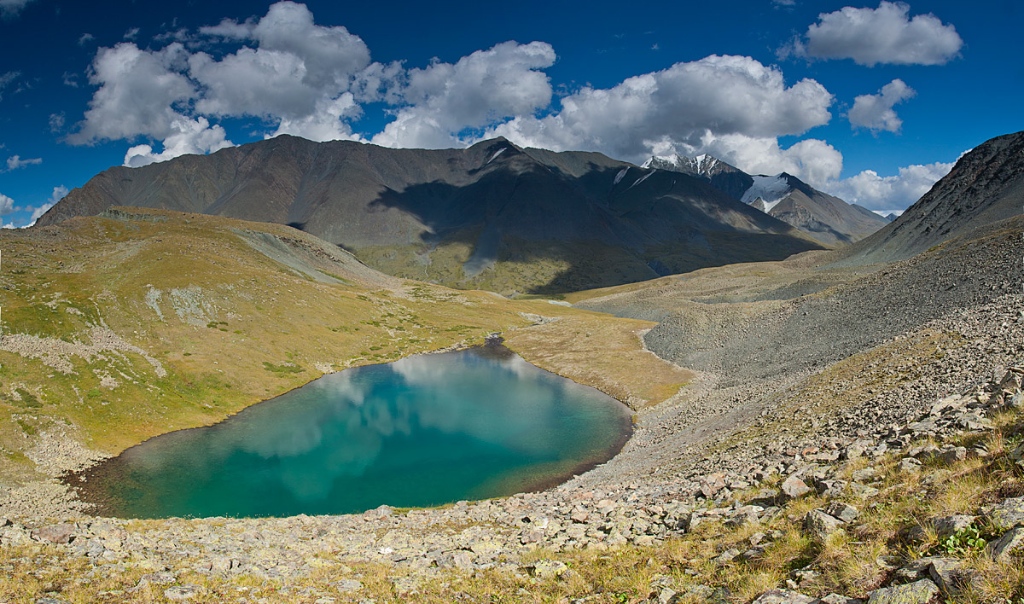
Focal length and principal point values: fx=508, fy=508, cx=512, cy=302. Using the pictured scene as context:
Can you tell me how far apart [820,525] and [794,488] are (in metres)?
4.38

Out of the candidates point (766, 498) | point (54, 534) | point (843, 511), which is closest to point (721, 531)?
point (766, 498)

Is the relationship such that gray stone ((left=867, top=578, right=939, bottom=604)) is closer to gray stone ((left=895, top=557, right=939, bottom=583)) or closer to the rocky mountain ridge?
gray stone ((left=895, top=557, right=939, bottom=583))

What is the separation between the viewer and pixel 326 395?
7381 centimetres

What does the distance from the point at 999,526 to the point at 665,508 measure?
11.4 metres

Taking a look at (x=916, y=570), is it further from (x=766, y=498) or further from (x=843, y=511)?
(x=766, y=498)

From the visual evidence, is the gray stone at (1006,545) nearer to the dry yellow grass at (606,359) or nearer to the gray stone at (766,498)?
the gray stone at (766,498)

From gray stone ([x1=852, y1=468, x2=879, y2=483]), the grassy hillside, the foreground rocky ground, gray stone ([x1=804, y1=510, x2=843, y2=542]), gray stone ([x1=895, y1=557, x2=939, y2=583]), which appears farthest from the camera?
the grassy hillside

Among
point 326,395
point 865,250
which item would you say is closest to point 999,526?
point 326,395

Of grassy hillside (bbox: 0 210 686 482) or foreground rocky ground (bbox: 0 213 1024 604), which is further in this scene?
grassy hillside (bbox: 0 210 686 482)

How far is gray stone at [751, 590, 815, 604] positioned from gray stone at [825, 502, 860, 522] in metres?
3.57

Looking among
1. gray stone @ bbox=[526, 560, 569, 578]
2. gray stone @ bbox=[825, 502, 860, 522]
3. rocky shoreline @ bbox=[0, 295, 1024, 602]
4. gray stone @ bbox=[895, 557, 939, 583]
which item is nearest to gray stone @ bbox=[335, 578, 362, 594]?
rocky shoreline @ bbox=[0, 295, 1024, 602]

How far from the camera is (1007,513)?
31.2ft

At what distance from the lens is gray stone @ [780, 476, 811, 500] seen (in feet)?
52.6

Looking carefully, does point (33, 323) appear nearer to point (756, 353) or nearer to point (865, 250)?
point (756, 353)
